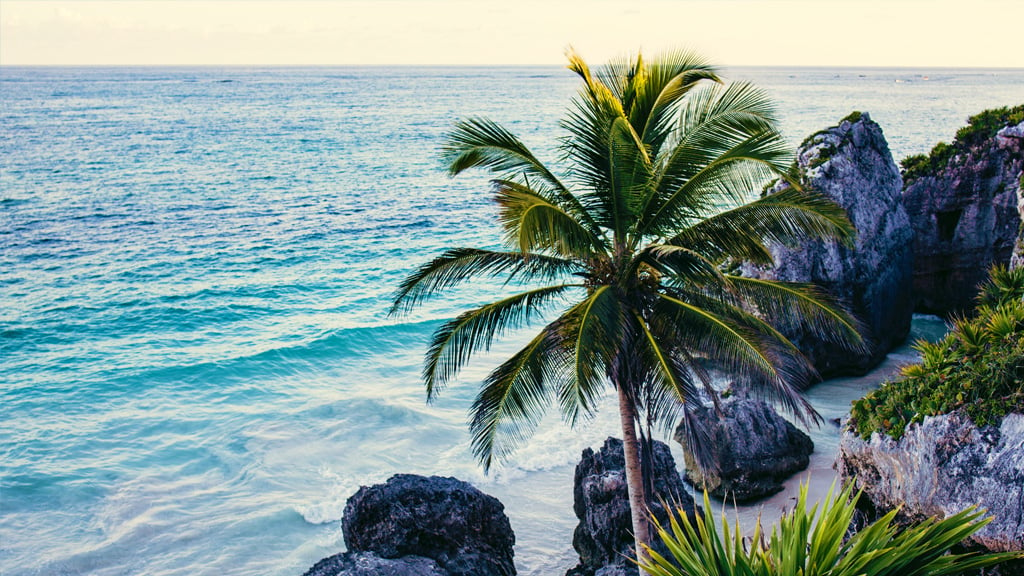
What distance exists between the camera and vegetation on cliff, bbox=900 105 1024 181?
63.3 feet

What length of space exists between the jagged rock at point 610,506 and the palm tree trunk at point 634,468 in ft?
5.25

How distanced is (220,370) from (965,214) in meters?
20.8

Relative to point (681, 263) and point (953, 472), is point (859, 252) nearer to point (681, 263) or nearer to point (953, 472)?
point (953, 472)

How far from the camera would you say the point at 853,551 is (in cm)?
673

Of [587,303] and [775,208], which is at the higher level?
[775,208]

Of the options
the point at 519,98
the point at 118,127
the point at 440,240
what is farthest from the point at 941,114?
the point at 118,127

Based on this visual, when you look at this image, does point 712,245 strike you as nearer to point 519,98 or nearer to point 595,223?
point 595,223

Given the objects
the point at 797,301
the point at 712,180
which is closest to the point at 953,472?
the point at 797,301

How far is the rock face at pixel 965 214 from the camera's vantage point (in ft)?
62.3

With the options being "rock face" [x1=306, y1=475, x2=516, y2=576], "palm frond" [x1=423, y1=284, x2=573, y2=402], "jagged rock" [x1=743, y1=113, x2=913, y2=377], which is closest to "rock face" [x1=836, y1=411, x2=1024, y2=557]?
"palm frond" [x1=423, y1=284, x2=573, y2=402]

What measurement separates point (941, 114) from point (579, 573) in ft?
300

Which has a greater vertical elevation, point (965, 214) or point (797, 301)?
point (797, 301)

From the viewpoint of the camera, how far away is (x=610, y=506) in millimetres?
11797

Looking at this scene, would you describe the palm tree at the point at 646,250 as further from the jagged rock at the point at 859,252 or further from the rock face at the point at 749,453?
the jagged rock at the point at 859,252
